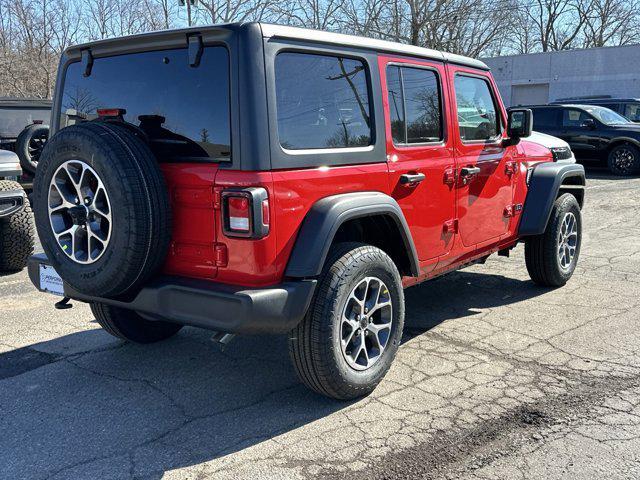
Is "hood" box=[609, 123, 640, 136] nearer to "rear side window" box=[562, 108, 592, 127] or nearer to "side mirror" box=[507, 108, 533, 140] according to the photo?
"rear side window" box=[562, 108, 592, 127]

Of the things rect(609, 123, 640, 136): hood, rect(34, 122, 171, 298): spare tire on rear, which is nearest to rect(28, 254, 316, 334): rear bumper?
rect(34, 122, 171, 298): spare tire on rear

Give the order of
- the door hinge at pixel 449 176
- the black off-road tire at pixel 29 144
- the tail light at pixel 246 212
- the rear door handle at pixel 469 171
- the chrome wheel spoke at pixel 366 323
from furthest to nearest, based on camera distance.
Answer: the black off-road tire at pixel 29 144, the rear door handle at pixel 469 171, the door hinge at pixel 449 176, the chrome wheel spoke at pixel 366 323, the tail light at pixel 246 212

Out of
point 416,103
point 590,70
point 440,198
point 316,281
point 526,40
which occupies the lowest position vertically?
point 316,281

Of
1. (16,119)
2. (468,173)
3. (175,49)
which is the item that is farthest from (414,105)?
(16,119)

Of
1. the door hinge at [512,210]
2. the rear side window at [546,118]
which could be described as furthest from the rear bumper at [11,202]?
the rear side window at [546,118]

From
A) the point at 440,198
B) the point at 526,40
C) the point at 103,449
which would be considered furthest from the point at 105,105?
the point at 526,40

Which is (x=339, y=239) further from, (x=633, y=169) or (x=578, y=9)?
(x=578, y=9)

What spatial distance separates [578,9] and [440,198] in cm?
4906

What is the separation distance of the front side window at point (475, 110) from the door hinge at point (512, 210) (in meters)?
0.60

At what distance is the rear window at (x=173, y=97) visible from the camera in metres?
3.06

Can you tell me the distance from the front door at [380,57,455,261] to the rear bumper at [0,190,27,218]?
418 centimetres

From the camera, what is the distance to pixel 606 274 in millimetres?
6242

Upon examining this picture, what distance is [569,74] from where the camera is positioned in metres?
32.1

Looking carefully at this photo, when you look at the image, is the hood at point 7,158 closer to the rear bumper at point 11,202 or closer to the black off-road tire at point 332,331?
the rear bumper at point 11,202
